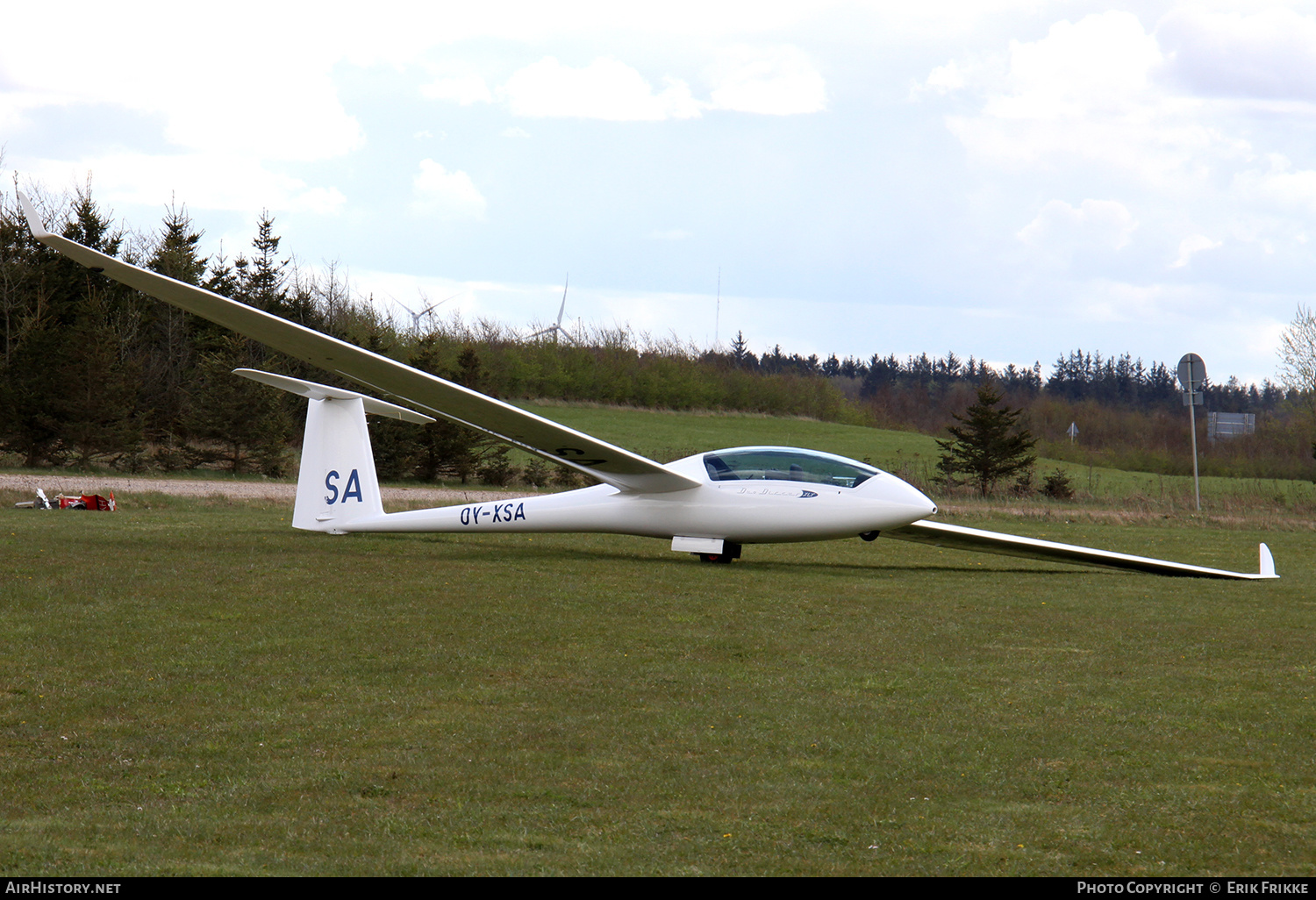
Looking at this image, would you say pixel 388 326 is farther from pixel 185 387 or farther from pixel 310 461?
pixel 310 461

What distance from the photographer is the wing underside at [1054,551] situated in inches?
503

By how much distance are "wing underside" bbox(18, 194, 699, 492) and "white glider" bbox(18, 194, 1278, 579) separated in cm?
3

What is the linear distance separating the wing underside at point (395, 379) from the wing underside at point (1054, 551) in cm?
326

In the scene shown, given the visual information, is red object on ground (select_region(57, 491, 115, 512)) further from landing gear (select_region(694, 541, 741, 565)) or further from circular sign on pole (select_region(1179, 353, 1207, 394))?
circular sign on pole (select_region(1179, 353, 1207, 394))

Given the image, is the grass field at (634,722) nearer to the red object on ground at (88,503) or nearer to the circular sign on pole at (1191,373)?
the red object on ground at (88,503)

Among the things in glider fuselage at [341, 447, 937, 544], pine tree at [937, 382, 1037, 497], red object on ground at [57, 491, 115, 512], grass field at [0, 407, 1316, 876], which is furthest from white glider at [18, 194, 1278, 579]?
pine tree at [937, 382, 1037, 497]

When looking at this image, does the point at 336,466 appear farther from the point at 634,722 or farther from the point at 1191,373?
the point at 1191,373

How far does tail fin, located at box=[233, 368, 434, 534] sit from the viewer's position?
1391 cm

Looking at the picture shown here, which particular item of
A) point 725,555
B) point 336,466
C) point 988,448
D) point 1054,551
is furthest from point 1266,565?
point 988,448

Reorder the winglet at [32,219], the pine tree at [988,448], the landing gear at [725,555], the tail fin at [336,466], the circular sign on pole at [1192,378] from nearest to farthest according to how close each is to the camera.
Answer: the winglet at [32,219]
the landing gear at [725,555]
the tail fin at [336,466]
the circular sign on pole at [1192,378]
the pine tree at [988,448]

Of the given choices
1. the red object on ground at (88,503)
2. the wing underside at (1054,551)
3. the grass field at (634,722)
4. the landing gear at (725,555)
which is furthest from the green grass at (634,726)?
the red object on ground at (88,503)

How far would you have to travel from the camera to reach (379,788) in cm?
455

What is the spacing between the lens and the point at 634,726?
5613 millimetres

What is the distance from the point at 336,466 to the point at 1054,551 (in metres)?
9.19
